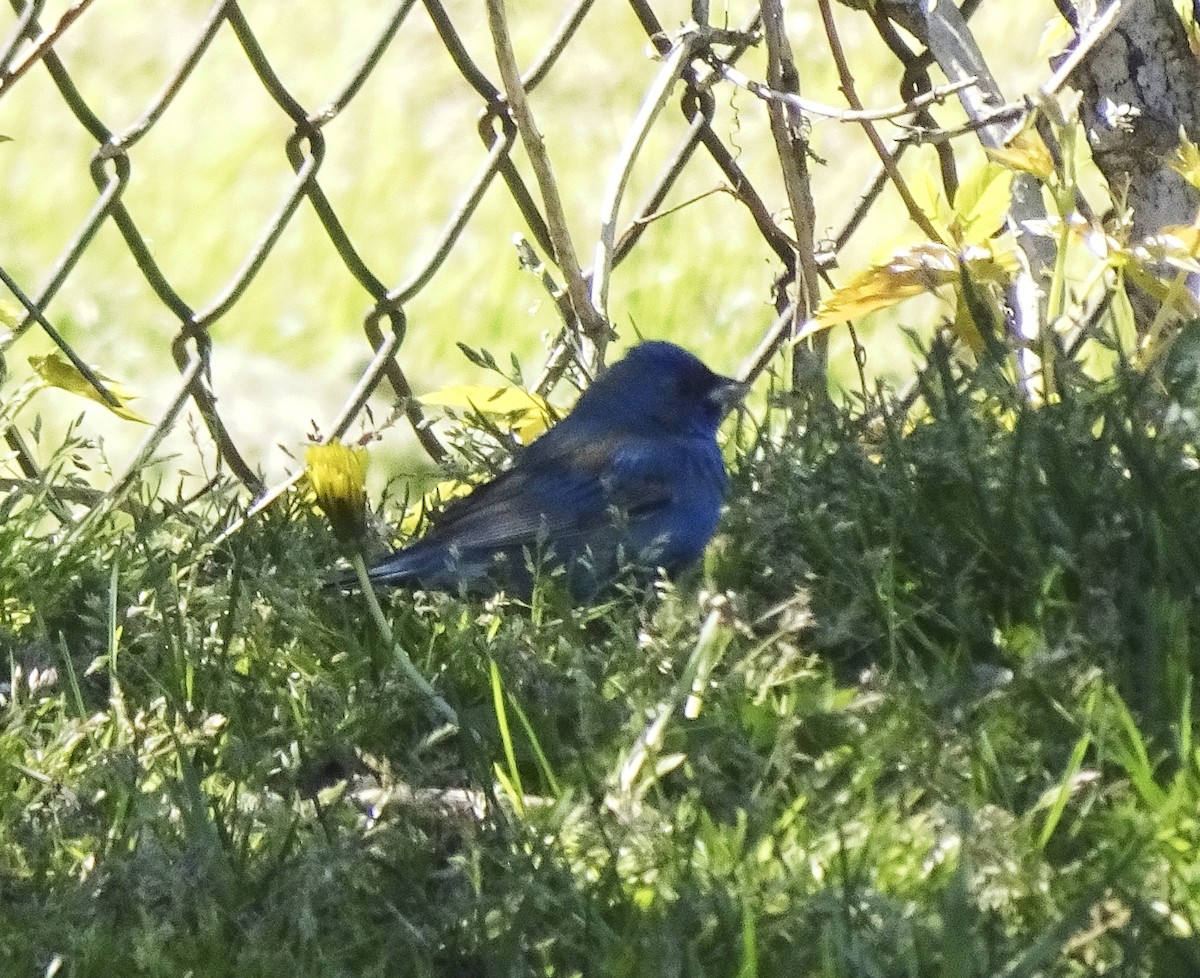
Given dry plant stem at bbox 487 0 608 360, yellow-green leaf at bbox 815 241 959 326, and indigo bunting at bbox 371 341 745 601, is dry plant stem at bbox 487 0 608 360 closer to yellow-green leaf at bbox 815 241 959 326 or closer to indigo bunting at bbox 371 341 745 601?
indigo bunting at bbox 371 341 745 601

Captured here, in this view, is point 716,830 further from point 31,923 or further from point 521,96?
point 521,96

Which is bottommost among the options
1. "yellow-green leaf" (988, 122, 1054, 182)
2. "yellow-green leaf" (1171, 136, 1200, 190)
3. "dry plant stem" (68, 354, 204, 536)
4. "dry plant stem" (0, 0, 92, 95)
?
"dry plant stem" (68, 354, 204, 536)

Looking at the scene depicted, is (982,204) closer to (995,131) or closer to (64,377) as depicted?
(995,131)

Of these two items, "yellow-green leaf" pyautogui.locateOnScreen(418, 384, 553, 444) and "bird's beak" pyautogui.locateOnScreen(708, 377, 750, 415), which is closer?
"yellow-green leaf" pyautogui.locateOnScreen(418, 384, 553, 444)

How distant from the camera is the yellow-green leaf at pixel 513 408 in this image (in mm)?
3102

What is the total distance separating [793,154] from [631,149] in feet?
0.92

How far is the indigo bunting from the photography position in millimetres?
2799

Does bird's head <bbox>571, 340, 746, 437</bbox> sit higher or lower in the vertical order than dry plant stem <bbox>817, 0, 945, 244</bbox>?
lower

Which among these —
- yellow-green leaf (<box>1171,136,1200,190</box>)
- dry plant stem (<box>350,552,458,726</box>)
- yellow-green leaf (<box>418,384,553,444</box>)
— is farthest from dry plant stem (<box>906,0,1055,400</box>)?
dry plant stem (<box>350,552,458,726</box>)

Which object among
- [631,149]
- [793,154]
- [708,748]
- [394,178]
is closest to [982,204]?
[793,154]

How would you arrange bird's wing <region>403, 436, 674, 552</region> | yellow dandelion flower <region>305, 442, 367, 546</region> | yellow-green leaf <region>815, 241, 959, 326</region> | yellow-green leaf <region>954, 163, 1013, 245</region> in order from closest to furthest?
1. yellow dandelion flower <region>305, 442, 367, 546</region>
2. yellow-green leaf <region>815, 241, 959, 326</region>
3. yellow-green leaf <region>954, 163, 1013, 245</region>
4. bird's wing <region>403, 436, 674, 552</region>

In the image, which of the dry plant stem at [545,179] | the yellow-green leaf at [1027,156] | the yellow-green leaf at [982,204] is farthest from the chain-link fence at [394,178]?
the yellow-green leaf at [1027,156]

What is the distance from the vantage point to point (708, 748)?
6.97ft

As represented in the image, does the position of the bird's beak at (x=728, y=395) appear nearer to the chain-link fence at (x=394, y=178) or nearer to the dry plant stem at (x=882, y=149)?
the chain-link fence at (x=394, y=178)
